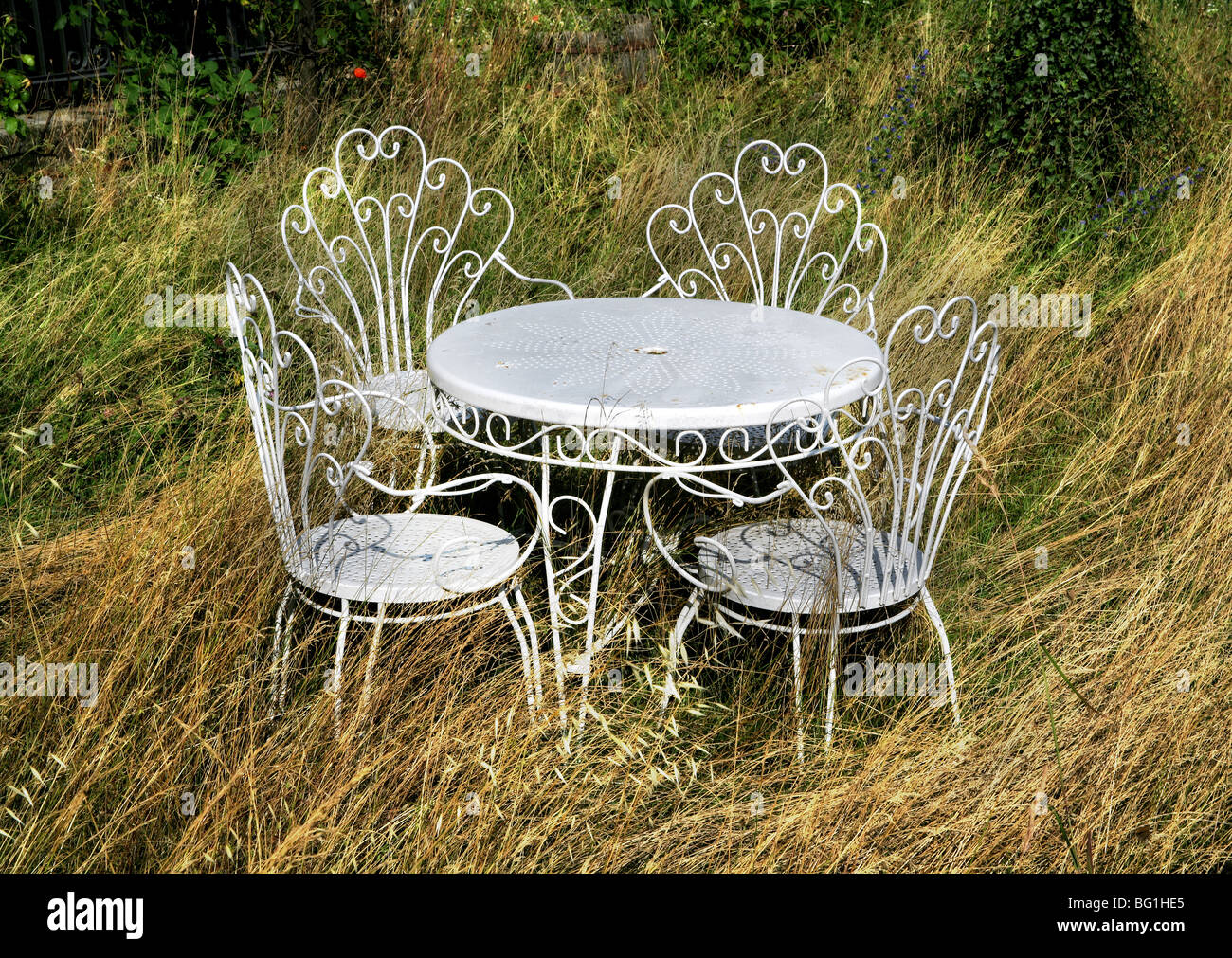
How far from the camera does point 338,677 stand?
7.52 ft

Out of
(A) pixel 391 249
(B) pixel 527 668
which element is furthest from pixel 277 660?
(A) pixel 391 249

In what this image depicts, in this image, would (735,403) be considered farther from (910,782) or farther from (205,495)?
(205,495)

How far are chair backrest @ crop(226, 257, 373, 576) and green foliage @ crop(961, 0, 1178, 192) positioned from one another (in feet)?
10.2

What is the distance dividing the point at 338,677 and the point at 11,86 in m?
3.35

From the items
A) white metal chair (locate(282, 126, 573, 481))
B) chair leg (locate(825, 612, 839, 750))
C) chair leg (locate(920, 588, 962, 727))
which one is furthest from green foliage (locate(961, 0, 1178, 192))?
chair leg (locate(825, 612, 839, 750))

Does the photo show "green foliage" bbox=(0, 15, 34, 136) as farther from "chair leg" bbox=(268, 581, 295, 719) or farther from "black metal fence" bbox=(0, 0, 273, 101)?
"chair leg" bbox=(268, 581, 295, 719)

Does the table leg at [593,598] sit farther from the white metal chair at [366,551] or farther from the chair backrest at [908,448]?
the chair backrest at [908,448]

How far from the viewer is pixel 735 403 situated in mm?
2309

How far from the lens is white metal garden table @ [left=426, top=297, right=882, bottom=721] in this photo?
2.30m

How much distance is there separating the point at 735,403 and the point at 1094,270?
112 inches

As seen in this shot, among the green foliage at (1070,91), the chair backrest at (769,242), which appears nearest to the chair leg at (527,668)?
the chair backrest at (769,242)

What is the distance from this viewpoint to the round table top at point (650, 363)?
90.5 inches

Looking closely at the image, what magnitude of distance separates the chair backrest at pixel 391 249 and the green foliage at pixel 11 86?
105 centimetres
